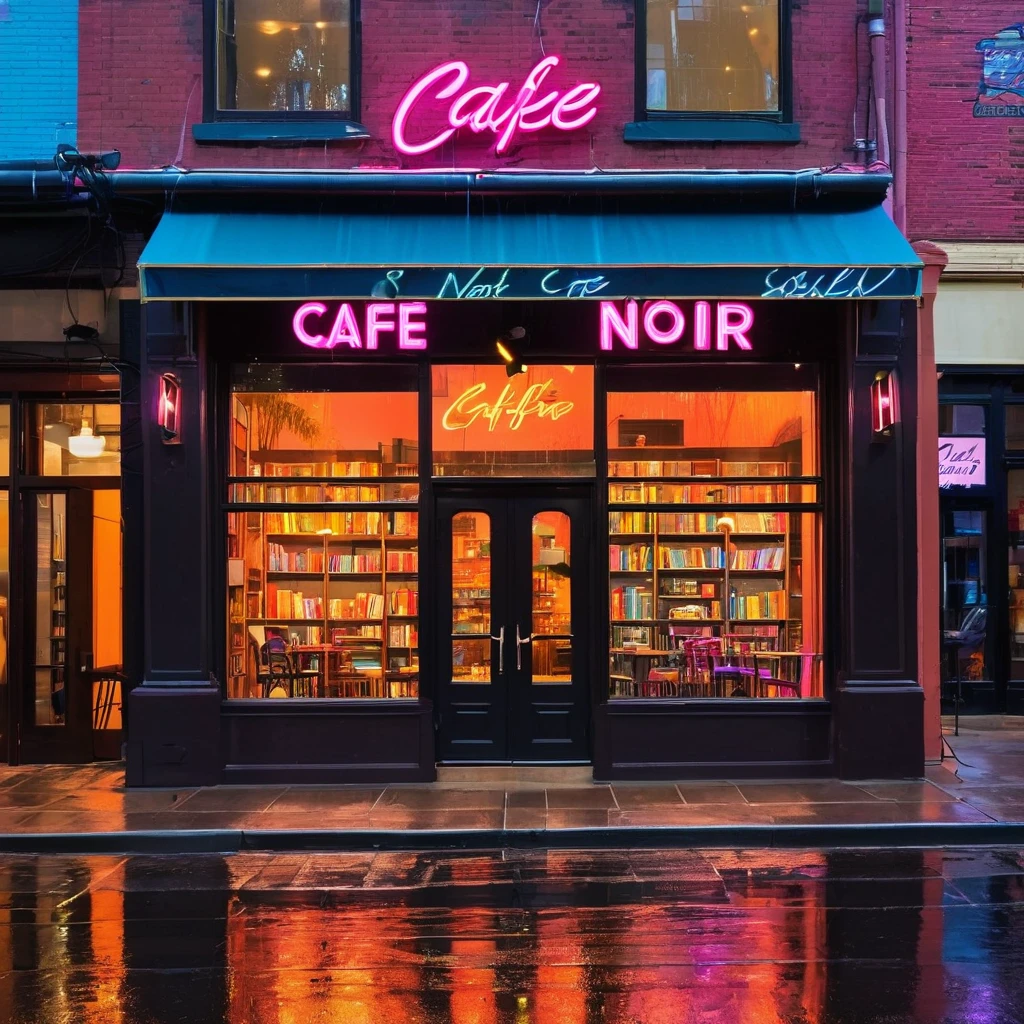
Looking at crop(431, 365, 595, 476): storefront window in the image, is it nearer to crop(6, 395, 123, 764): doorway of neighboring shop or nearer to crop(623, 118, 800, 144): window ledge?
crop(623, 118, 800, 144): window ledge

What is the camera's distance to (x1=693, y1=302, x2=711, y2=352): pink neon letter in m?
9.90

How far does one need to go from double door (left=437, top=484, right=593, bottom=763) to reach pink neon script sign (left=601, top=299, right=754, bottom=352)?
1.63 meters

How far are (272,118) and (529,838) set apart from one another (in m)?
7.20

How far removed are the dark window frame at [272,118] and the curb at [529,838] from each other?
6398mm

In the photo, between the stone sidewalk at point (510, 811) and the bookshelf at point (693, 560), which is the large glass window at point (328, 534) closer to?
the stone sidewalk at point (510, 811)

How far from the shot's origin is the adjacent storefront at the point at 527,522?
9859 mm

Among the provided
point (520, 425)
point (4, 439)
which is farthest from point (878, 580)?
point (4, 439)

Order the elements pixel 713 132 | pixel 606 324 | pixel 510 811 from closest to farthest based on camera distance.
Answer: pixel 510 811
pixel 606 324
pixel 713 132

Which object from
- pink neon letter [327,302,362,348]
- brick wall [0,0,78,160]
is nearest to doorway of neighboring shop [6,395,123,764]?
brick wall [0,0,78,160]

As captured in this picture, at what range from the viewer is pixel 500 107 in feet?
33.0

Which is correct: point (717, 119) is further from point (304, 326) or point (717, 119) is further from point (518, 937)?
point (518, 937)

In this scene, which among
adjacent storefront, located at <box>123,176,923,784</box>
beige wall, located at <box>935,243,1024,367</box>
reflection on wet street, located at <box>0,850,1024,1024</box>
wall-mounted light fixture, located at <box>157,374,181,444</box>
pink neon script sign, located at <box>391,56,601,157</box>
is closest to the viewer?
reflection on wet street, located at <box>0,850,1024,1024</box>

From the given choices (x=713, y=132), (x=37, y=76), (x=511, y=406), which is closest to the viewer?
(x=713, y=132)

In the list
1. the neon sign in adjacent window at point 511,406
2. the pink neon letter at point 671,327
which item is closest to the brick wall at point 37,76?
the neon sign in adjacent window at point 511,406
